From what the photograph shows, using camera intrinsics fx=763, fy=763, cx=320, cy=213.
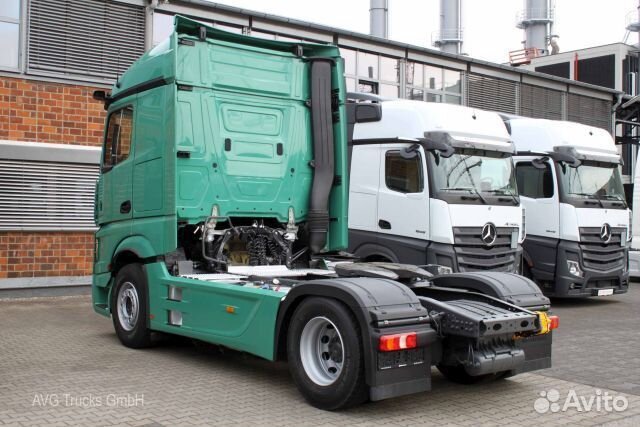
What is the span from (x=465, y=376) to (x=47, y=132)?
9710 millimetres

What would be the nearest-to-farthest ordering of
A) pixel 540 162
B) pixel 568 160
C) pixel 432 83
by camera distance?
pixel 568 160
pixel 540 162
pixel 432 83

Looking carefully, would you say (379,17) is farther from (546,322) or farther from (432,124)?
(546,322)

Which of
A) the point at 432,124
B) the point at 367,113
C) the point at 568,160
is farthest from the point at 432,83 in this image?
the point at 432,124

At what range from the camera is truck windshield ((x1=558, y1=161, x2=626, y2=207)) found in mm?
13375

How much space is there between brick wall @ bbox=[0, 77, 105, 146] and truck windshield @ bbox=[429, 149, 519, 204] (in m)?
6.78

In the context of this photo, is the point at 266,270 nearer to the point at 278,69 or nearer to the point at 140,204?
the point at 140,204

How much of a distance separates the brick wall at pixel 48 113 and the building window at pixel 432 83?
9242 mm

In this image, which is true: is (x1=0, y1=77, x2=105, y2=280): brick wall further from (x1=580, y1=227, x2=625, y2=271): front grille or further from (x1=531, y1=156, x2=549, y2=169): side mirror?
(x1=580, y1=227, x2=625, y2=271): front grille

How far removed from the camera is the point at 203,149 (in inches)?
322

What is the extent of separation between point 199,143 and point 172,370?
2405 millimetres

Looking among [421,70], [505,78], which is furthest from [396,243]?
[505,78]

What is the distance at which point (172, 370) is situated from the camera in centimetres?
732

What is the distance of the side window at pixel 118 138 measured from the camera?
884 cm

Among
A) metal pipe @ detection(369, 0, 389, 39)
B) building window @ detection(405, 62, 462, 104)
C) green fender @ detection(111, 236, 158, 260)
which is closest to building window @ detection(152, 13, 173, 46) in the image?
building window @ detection(405, 62, 462, 104)
